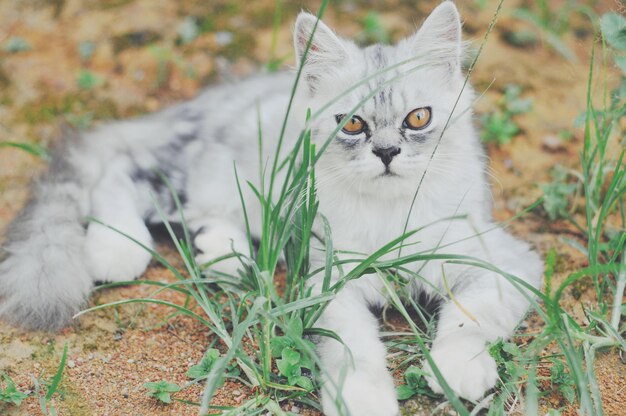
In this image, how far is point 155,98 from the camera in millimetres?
4465

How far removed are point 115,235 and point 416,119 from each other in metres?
1.46

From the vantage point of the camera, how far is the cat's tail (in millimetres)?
2533

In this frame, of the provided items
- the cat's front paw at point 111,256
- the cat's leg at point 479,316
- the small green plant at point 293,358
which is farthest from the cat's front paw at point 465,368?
the cat's front paw at point 111,256

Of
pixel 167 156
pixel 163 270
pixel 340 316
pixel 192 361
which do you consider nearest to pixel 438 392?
pixel 340 316

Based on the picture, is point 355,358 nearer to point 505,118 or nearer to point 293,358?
point 293,358

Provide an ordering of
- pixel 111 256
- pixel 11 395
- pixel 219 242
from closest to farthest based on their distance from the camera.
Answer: pixel 11 395 < pixel 111 256 < pixel 219 242

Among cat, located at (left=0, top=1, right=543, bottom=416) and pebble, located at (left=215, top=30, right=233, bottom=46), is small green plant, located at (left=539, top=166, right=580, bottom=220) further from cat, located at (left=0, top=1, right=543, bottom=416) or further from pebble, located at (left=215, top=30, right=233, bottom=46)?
pebble, located at (left=215, top=30, right=233, bottom=46)

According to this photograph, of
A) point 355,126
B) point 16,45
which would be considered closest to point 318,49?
point 355,126

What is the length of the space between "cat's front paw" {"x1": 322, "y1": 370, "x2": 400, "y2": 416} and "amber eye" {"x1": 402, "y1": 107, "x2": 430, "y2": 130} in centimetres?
95

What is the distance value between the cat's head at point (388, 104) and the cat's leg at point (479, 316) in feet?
1.58

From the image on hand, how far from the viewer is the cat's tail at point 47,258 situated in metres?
2.53

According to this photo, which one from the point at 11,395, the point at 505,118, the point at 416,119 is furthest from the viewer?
the point at 505,118

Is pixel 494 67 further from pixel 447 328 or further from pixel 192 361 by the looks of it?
pixel 192 361

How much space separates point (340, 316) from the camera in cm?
244
